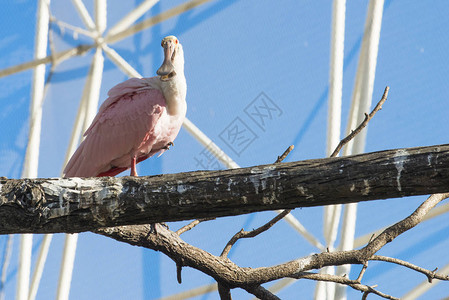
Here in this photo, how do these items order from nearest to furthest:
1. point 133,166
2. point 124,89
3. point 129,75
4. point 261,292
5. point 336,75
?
point 261,292
point 133,166
point 124,89
point 336,75
point 129,75

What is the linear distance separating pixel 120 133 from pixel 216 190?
2.43 metres

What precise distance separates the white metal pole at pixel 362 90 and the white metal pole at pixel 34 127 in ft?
11.8

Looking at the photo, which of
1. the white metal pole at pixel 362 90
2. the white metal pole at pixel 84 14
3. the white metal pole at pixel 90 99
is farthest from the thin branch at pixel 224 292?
the white metal pole at pixel 84 14

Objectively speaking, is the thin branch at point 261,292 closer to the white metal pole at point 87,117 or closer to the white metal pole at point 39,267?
the white metal pole at point 87,117

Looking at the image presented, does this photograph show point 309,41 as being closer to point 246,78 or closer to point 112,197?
point 246,78

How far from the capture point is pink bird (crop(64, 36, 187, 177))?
5.47 meters

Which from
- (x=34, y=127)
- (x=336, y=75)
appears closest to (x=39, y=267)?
(x=34, y=127)

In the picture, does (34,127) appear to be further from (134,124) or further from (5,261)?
(134,124)

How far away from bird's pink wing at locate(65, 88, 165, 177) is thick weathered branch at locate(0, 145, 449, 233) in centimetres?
202

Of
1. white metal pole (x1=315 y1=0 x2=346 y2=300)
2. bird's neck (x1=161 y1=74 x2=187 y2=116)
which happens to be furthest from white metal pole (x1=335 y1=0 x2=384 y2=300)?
bird's neck (x1=161 y1=74 x2=187 y2=116)

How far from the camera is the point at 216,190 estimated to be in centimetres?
325

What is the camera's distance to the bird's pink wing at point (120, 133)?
545 centimetres

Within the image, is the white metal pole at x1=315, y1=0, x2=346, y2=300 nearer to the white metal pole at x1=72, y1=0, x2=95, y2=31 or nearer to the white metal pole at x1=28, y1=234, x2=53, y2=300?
the white metal pole at x1=72, y1=0, x2=95, y2=31

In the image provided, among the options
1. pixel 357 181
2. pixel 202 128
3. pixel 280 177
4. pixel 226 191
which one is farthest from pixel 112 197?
pixel 202 128
